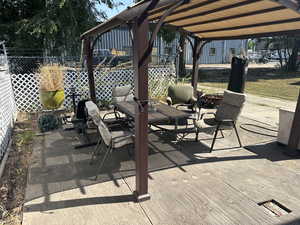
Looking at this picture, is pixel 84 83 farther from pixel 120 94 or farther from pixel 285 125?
pixel 285 125

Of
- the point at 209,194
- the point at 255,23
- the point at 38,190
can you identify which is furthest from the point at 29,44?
the point at 209,194

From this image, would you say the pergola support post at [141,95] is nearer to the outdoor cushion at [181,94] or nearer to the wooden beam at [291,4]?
the wooden beam at [291,4]

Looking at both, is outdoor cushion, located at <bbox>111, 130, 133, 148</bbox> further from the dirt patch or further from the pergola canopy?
the pergola canopy

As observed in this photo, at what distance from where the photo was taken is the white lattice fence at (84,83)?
18.1ft

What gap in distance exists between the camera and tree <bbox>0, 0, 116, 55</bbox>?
22.8 feet

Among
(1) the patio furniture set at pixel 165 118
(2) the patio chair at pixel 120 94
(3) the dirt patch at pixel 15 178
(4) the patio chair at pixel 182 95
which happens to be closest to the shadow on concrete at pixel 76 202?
(3) the dirt patch at pixel 15 178

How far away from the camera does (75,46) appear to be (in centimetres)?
775

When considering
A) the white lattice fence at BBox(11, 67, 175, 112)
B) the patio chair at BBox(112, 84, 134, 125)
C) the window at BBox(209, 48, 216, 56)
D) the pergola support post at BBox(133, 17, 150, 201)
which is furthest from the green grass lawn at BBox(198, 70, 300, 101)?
the window at BBox(209, 48, 216, 56)

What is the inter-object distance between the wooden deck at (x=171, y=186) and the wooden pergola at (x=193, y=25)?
0.97 feet

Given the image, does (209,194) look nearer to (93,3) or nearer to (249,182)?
(249,182)

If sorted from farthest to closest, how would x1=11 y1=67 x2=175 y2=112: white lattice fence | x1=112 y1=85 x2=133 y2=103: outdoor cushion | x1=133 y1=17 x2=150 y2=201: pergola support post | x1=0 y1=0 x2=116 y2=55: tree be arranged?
x1=0 y1=0 x2=116 y2=55: tree < x1=11 y1=67 x2=175 y2=112: white lattice fence < x1=112 y1=85 x2=133 y2=103: outdoor cushion < x1=133 y1=17 x2=150 y2=201: pergola support post

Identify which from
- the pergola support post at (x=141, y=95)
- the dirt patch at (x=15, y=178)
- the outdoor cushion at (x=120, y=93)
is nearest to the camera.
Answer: the pergola support post at (x=141, y=95)

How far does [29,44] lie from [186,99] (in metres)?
6.15

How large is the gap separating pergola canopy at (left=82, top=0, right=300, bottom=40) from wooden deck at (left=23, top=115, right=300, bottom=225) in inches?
71.8
